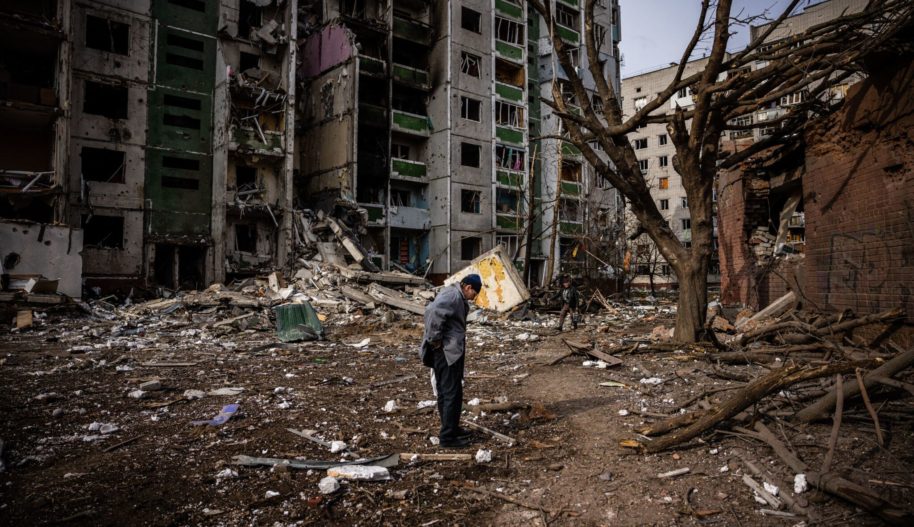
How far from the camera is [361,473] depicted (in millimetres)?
3852

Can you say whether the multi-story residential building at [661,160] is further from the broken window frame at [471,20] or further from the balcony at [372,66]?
the balcony at [372,66]

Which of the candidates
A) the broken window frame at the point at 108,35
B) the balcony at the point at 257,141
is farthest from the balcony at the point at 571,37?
the broken window frame at the point at 108,35

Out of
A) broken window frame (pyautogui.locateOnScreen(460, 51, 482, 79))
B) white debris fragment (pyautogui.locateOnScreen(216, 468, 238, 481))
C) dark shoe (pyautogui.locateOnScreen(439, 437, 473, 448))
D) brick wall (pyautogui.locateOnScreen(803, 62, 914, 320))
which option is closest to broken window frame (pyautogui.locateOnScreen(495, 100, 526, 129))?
broken window frame (pyautogui.locateOnScreen(460, 51, 482, 79))

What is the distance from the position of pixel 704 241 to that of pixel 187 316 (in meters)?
12.6

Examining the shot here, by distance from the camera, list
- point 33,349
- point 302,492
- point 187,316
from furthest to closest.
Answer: point 187,316, point 33,349, point 302,492

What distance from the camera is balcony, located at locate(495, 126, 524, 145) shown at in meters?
30.7

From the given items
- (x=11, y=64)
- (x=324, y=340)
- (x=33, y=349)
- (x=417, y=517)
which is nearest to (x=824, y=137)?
(x=417, y=517)

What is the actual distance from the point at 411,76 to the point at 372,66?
107 inches

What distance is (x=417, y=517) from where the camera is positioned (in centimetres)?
334

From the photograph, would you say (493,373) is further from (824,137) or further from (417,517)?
(824,137)

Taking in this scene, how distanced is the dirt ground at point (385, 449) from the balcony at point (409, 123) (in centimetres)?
2108

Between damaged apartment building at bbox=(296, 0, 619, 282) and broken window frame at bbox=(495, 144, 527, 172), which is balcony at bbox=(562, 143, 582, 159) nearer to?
damaged apartment building at bbox=(296, 0, 619, 282)

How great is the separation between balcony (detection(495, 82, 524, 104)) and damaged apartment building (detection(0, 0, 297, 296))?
12.4m

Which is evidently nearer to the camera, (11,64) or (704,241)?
(704,241)
